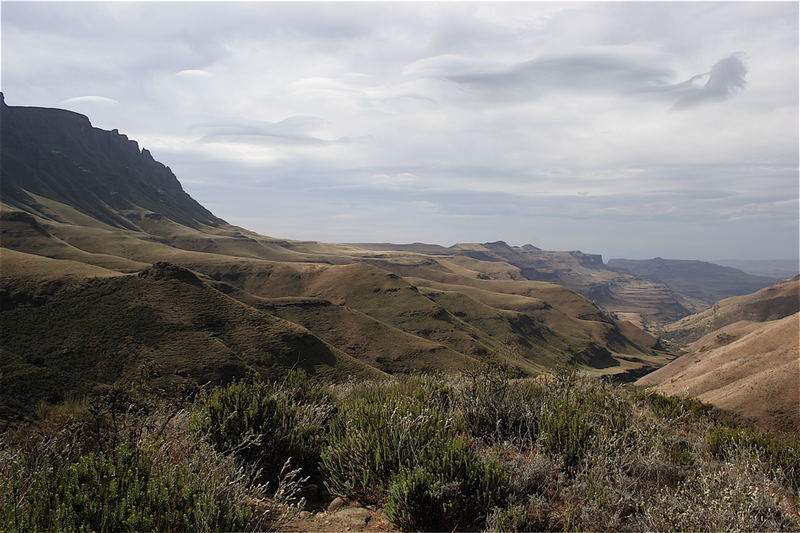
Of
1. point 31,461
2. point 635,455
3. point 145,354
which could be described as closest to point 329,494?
point 31,461

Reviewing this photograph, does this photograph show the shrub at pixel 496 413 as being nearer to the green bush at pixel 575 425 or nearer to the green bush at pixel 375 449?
the green bush at pixel 575 425

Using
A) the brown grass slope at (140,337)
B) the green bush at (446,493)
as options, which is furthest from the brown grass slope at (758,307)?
the green bush at (446,493)

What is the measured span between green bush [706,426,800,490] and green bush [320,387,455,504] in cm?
460

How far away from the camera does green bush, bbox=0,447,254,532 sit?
11.6 ft

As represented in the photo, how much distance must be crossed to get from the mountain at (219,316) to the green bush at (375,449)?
11.4 ft

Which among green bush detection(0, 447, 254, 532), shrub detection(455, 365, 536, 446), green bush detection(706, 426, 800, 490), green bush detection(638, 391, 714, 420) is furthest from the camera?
green bush detection(638, 391, 714, 420)

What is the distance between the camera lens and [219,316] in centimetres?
5156

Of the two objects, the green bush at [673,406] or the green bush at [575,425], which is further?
the green bush at [673,406]

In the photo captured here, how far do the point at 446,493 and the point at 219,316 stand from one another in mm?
52317

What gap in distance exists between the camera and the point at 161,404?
21.8ft

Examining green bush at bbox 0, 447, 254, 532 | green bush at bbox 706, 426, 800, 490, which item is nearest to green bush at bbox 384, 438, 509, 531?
green bush at bbox 0, 447, 254, 532

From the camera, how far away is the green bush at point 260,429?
5.73 metres

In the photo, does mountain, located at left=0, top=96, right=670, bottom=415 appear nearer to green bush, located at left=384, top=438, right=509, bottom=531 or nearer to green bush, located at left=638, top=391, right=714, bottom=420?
green bush, located at left=638, top=391, right=714, bottom=420

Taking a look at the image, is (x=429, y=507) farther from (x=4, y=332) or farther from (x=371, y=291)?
(x=371, y=291)
